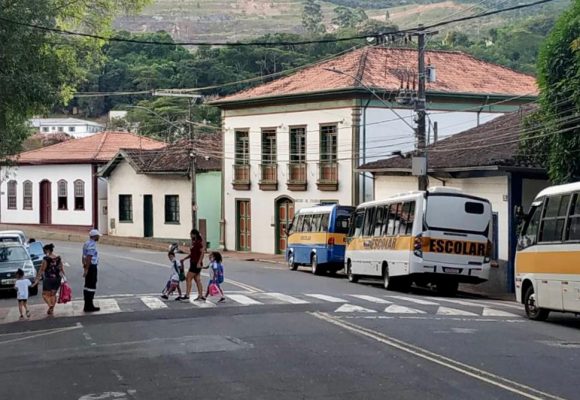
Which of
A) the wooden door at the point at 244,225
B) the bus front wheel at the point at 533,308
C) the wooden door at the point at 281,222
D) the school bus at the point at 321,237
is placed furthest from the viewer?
the wooden door at the point at 244,225

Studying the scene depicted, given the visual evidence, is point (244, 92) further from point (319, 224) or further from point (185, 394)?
point (185, 394)

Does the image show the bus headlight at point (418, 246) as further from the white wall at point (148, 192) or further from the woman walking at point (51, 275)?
the white wall at point (148, 192)

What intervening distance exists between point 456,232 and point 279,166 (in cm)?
2471

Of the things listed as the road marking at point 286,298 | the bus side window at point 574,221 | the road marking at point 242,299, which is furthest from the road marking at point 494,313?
the road marking at point 242,299

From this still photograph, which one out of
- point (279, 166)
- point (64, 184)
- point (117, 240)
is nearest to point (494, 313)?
point (279, 166)

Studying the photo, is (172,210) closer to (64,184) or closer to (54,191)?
(64,184)

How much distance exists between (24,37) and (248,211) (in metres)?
31.5

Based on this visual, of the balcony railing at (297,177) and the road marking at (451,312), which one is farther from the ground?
the balcony railing at (297,177)

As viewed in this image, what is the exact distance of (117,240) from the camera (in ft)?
198

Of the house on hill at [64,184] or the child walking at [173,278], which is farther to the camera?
the house on hill at [64,184]

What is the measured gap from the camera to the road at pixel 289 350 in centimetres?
1152

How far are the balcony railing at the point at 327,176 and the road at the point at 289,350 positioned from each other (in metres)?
23.2

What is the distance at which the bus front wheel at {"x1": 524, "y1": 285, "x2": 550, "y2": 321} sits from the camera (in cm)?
2005

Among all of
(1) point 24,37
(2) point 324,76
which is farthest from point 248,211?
(1) point 24,37
